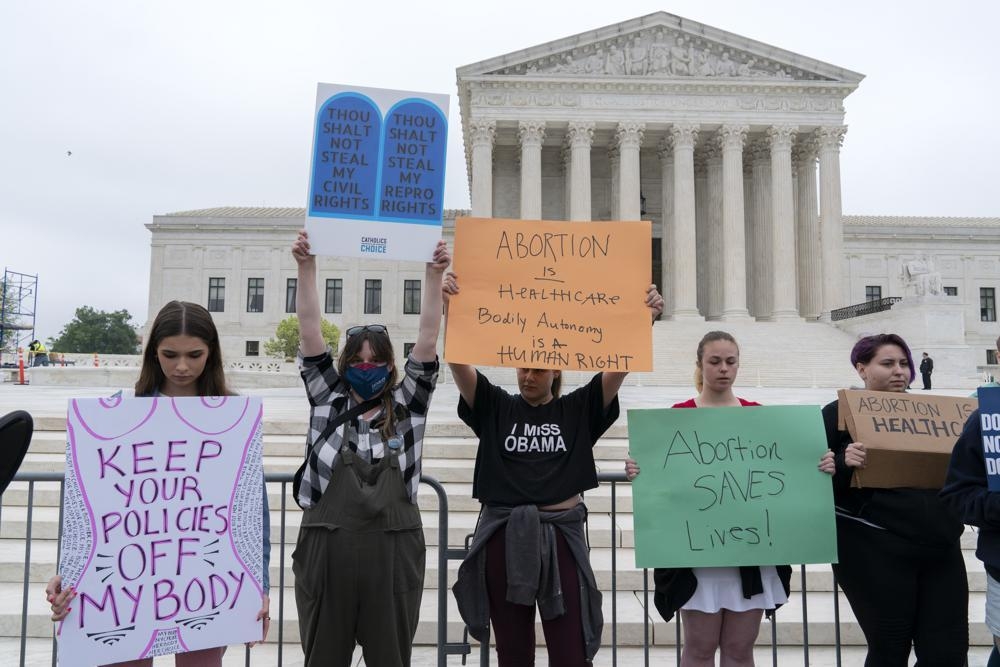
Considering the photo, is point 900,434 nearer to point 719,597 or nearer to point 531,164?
point 719,597

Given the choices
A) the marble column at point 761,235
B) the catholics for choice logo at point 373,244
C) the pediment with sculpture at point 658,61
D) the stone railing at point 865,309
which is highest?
the pediment with sculpture at point 658,61

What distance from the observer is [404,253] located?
3.55 metres

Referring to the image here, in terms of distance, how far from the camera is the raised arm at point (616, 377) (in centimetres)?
349

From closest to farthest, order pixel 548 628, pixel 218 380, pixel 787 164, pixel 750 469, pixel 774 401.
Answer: pixel 218 380, pixel 548 628, pixel 750 469, pixel 774 401, pixel 787 164

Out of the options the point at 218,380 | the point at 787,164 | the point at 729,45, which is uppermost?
the point at 729,45

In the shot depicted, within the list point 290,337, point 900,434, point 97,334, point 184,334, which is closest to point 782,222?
point 290,337

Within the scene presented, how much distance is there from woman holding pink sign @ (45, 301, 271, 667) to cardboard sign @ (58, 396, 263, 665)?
11 centimetres

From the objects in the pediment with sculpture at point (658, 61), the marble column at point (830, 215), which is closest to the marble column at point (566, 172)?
the pediment with sculpture at point (658, 61)

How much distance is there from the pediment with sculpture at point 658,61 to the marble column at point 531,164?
3301 mm

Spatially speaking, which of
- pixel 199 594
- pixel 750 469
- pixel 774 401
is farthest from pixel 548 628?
pixel 774 401

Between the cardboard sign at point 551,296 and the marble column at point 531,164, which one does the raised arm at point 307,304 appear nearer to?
the cardboard sign at point 551,296

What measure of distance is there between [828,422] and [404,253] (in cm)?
250

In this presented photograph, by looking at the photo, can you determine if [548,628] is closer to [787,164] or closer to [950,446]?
[950,446]

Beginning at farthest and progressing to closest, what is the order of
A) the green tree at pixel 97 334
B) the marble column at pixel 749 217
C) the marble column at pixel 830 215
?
1. the green tree at pixel 97 334
2. the marble column at pixel 749 217
3. the marble column at pixel 830 215
